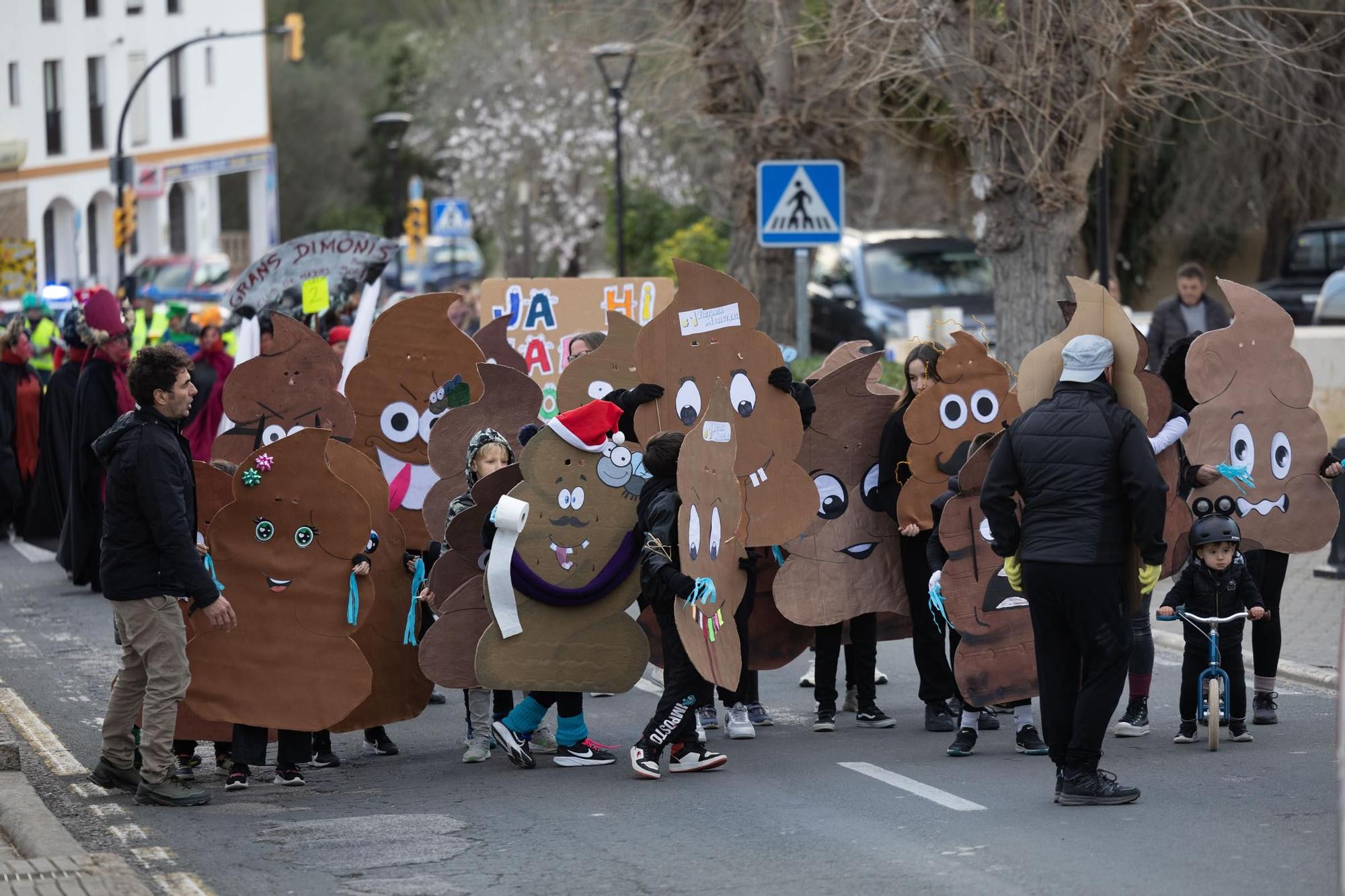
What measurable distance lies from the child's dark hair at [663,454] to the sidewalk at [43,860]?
272 cm

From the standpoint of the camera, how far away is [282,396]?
31.0 ft

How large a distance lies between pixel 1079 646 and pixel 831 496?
2214 mm

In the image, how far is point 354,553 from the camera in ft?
26.0

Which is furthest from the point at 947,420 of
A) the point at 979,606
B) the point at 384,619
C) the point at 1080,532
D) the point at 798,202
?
the point at 798,202

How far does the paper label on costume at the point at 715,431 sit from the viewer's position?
25.4 ft

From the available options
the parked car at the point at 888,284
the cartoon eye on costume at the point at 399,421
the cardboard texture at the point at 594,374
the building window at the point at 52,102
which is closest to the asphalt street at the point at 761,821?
the cartoon eye on costume at the point at 399,421

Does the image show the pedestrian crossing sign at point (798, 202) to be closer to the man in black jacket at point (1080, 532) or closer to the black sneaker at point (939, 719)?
the black sneaker at point (939, 719)

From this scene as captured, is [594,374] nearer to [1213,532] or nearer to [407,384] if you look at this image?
[407,384]

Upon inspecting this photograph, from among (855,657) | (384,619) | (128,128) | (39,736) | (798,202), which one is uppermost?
(128,128)

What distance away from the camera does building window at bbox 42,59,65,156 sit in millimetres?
41125

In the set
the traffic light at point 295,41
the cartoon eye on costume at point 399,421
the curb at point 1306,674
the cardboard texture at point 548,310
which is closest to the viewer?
the cartoon eye on costume at point 399,421

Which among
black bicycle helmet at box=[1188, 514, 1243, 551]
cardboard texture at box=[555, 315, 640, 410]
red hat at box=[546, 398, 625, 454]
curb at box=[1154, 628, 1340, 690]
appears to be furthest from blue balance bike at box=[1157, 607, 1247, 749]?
cardboard texture at box=[555, 315, 640, 410]

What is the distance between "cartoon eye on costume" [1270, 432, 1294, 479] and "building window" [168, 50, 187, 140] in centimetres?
4632

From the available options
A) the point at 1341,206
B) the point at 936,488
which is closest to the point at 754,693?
the point at 936,488
